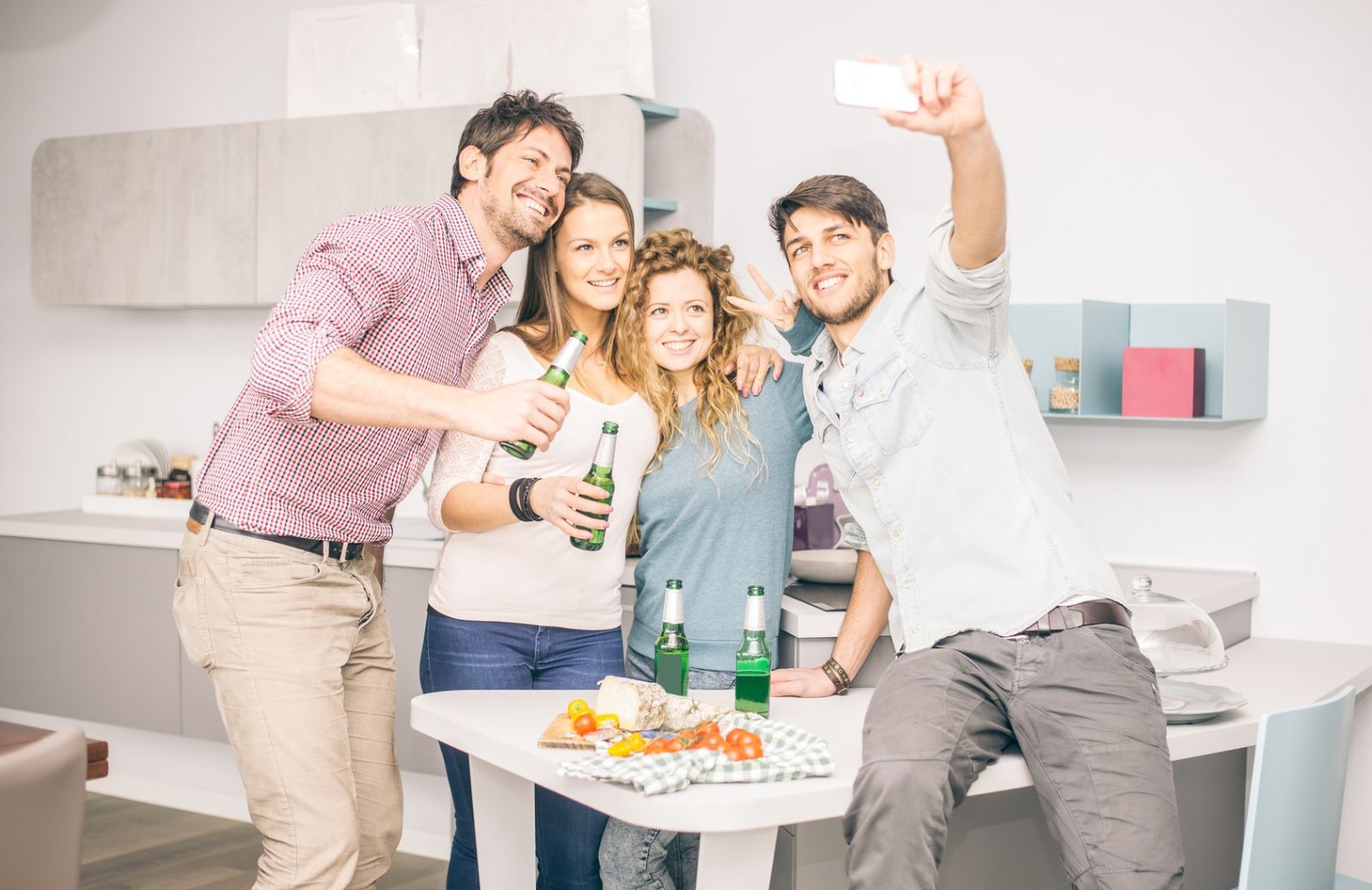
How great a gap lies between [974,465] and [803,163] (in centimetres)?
189

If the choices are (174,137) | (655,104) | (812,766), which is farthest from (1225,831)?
(174,137)

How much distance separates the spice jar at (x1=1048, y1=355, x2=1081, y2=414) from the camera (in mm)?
2957

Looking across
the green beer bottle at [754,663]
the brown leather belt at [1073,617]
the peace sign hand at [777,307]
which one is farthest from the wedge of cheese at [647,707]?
the peace sign hand at [777,307]

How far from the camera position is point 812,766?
1565 millimetres

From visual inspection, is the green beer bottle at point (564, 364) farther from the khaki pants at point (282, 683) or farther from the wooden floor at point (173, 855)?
the wooden floor at point (173, 855)

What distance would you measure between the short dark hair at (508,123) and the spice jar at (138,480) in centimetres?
246

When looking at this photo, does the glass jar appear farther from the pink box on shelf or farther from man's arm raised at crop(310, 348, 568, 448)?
the pink box on shelf

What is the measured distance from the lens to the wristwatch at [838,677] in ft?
6.91

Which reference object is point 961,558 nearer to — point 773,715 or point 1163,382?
point 773,715

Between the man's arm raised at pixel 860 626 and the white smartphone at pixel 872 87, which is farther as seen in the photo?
the man's arm raised at pixel 860 626

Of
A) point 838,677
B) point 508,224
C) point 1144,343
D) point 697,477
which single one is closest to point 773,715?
point 838,677

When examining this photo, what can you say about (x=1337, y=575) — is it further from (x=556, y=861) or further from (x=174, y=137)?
(x=174, y=137)

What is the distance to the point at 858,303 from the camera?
2041 millimetres

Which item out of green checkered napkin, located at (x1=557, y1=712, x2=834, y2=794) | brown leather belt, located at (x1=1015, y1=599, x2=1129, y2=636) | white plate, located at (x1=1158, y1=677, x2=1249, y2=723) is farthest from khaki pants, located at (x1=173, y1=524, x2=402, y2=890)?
white plate, located at (x1=1158, y1=677, x2=1249, y2=723)
